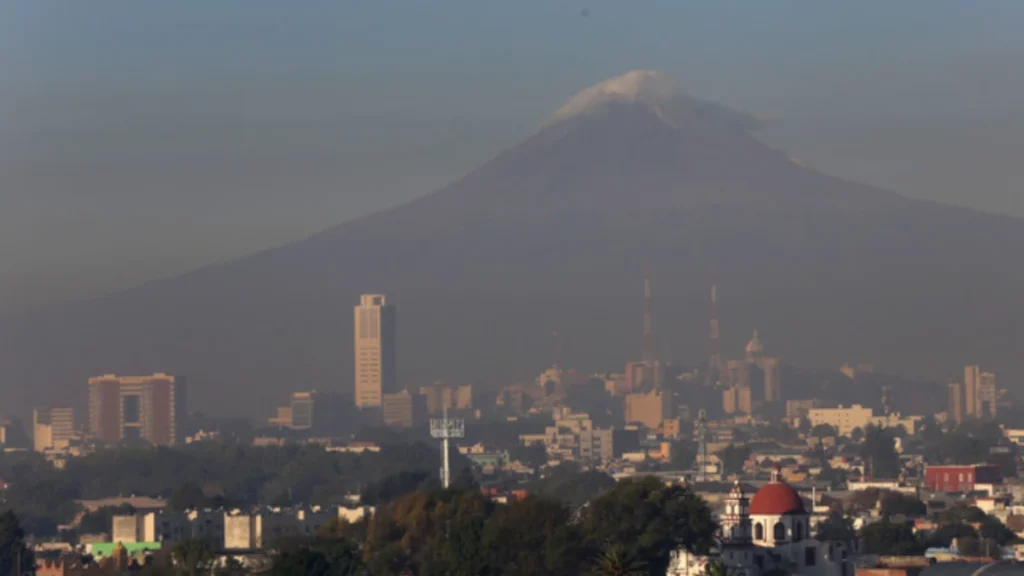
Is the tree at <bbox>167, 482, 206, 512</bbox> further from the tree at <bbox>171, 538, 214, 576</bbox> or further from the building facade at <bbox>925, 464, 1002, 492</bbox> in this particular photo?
the building facade at <bbox>925, 464, 1002, 492</bbox>

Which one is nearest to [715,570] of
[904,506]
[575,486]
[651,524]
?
[651,524]

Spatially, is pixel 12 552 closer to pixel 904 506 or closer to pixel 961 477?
pixel 904 506

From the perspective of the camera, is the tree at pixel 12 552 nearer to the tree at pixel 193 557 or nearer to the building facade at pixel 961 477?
the tree at pixel 193 557

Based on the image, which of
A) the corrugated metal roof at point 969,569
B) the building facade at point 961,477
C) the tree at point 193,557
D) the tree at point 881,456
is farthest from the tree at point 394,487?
the tree at point 881,456

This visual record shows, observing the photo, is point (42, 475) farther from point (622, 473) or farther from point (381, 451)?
point (622, 473)

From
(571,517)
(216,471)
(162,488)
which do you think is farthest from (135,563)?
(216,471)

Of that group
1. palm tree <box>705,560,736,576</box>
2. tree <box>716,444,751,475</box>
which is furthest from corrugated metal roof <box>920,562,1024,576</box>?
tree <box>716,444,751,475</box>
